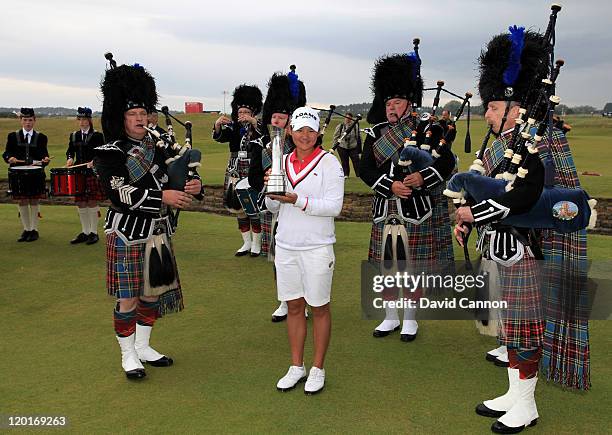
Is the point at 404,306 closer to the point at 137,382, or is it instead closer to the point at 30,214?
the point at 137,382

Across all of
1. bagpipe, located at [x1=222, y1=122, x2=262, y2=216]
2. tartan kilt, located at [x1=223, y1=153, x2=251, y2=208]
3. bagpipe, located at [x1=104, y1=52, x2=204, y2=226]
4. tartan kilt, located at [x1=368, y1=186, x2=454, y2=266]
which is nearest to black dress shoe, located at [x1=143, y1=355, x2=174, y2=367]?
bagpipe, located at [x1=104, y1=52, x2=204, y2=226]

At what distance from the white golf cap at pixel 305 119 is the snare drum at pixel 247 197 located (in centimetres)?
395

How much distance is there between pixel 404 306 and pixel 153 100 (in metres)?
2.73

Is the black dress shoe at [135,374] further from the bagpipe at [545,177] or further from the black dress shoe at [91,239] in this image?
the black dress shoe at [91,239]

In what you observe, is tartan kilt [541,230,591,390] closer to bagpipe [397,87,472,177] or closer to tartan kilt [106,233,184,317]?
bagpipe [397,87,472,177]

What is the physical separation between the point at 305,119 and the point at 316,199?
0.55 metres

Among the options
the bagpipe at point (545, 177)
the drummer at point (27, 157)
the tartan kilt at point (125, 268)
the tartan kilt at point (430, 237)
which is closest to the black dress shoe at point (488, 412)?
the bagpipe at point (545, 177)

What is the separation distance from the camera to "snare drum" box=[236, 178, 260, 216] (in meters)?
7.97

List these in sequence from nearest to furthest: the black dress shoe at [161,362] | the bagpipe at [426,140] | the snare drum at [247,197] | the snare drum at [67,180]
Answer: the black dress shoe at [161,362] → the bagpipe at [426,140] → the snare drum at [247,197] → the snare drum at [67,180]

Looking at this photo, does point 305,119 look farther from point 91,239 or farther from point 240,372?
point 91,239

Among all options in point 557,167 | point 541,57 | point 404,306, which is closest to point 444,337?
point 404,306

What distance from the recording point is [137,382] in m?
4.36

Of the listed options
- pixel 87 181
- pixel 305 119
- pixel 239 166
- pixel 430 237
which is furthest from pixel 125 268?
pixel 87 181

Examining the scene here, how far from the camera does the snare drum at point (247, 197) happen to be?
797 cm
